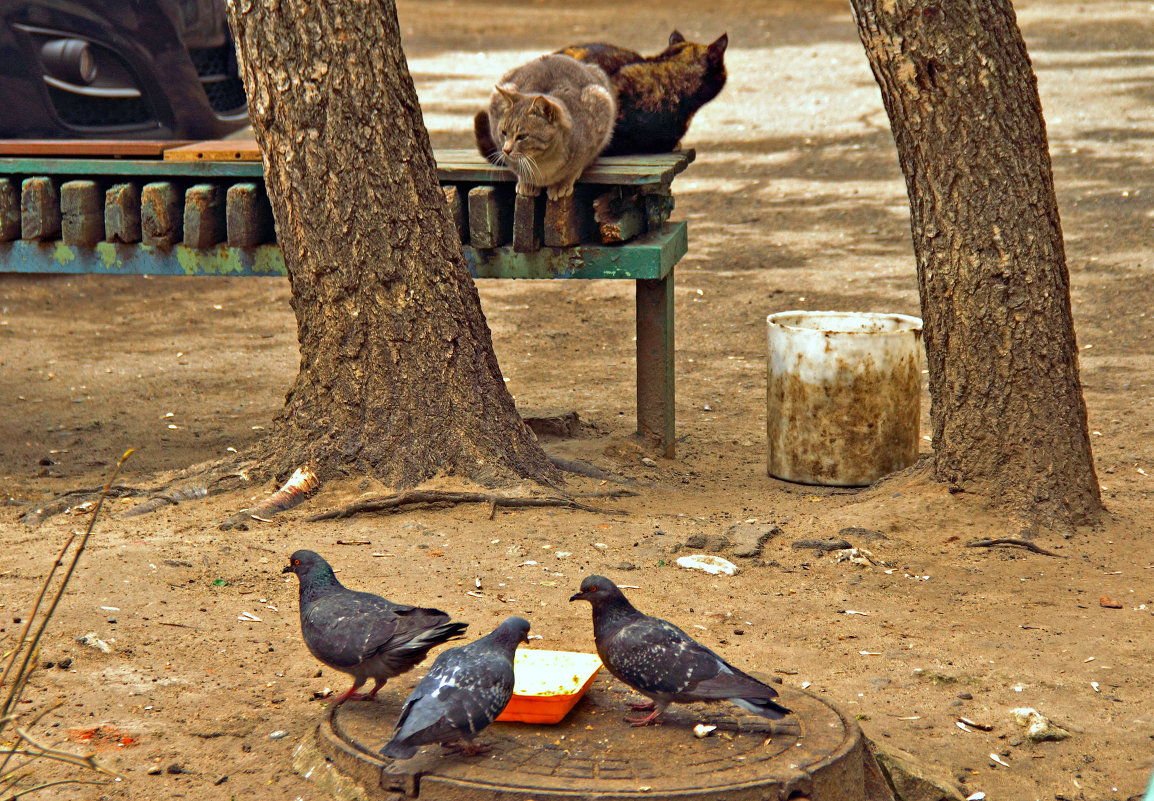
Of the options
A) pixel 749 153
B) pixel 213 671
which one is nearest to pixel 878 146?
pixel 749 153

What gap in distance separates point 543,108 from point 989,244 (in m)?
1.91

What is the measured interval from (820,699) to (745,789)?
0.58m

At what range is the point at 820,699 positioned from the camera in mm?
3100

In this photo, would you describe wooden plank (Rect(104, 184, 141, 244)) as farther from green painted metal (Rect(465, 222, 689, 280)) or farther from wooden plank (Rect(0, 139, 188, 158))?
green painted metal (Rect(465, 222, 689, 280))

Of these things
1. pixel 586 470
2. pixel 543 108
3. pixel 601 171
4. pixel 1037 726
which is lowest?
pixel 1037 726

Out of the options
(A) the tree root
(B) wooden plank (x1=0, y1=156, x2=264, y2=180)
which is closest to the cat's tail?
(B) wooden plank (x1=0, y1=156, x2=264, y2=180)

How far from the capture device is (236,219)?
5.38 m

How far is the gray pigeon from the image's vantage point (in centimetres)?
261

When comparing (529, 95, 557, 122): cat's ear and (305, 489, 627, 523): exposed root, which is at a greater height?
(529, 95, 557, 122): cat's ear

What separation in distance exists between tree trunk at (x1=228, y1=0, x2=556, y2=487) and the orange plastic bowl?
5.08ft

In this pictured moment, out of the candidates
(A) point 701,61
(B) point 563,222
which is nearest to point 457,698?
(B) point 563,222

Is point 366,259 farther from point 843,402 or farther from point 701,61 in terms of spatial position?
point 701,61

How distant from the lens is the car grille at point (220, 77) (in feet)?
27.7

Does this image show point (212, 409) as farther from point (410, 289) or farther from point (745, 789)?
point (745, 789)
